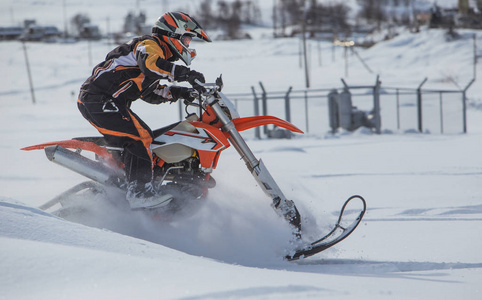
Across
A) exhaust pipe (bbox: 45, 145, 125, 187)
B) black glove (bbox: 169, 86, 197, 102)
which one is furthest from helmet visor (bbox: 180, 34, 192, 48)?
exhaust pipe (bbox: 45, 145, 125, 187)

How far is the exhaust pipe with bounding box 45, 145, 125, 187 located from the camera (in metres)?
4.80

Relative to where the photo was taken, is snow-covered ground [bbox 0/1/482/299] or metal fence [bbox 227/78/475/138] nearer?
snow-covered ground [bbox 0/1/482/299]

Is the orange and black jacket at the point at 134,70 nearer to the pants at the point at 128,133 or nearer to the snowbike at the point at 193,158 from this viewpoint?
the pants at the point at 128,133

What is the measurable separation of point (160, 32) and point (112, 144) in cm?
99

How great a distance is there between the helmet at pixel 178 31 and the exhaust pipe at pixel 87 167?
3.62 ft

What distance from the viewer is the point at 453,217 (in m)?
5.70

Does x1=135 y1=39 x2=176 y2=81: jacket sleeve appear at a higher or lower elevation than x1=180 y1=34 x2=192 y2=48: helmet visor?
lower

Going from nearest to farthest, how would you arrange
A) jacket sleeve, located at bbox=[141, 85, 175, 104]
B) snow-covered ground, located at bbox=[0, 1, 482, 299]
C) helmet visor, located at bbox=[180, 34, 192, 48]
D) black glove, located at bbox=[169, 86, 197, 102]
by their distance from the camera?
snow-covered ground, located at bbox=[0, 1, 482, 299], helmet visor, located at bbox=[180, 34, 192, 48], black glove, located at bbox=[169, 86, 197, 102], jacket sleeve, located at bbox=[141, 85, 175, 104]

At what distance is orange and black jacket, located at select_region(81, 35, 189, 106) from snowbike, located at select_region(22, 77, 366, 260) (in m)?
0.37

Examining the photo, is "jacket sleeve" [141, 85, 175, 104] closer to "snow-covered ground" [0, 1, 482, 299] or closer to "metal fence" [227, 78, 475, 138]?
"snow-covered ground" [0, 1, 482, 299]

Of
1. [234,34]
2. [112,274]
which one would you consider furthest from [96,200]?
[234,34]

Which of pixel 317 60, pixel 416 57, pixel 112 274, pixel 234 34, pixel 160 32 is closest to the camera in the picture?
pixel 112 274

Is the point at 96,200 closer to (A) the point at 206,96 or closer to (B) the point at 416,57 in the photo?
(A) the point at 206,96

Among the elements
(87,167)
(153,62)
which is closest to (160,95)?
(153,62)
